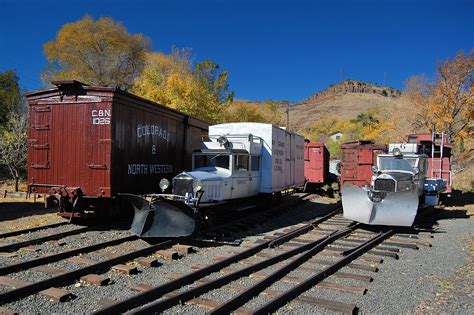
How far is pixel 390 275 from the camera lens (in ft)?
24.1

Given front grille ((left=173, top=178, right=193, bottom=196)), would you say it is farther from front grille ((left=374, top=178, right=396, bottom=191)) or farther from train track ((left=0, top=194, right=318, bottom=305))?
front grille ((left=374, top=178, right=396, bottom=191))

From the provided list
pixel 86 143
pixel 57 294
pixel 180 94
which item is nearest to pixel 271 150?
pixel 86 143

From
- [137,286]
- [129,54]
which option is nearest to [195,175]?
[137,286]

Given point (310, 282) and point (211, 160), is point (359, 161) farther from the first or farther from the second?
point (310, 282)

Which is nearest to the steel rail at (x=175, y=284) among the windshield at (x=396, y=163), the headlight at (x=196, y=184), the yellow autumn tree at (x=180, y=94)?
the headlight at (x=196, y=184)

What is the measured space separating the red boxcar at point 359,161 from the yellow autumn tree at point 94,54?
30586 mm

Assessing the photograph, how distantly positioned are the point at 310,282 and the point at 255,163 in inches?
278

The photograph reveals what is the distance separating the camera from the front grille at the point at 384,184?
12.2 meters

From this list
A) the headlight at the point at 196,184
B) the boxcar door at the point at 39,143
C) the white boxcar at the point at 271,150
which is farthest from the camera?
the white boxcar at the point at 271,150

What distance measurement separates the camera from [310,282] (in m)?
6.46

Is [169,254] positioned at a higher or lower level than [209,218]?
lower

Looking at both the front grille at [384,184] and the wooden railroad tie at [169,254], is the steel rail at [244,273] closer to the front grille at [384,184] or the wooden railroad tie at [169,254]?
the wooden railroad tie at [169,254]

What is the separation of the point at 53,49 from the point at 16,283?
150ft

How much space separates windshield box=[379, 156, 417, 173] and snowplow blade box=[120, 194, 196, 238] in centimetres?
790
